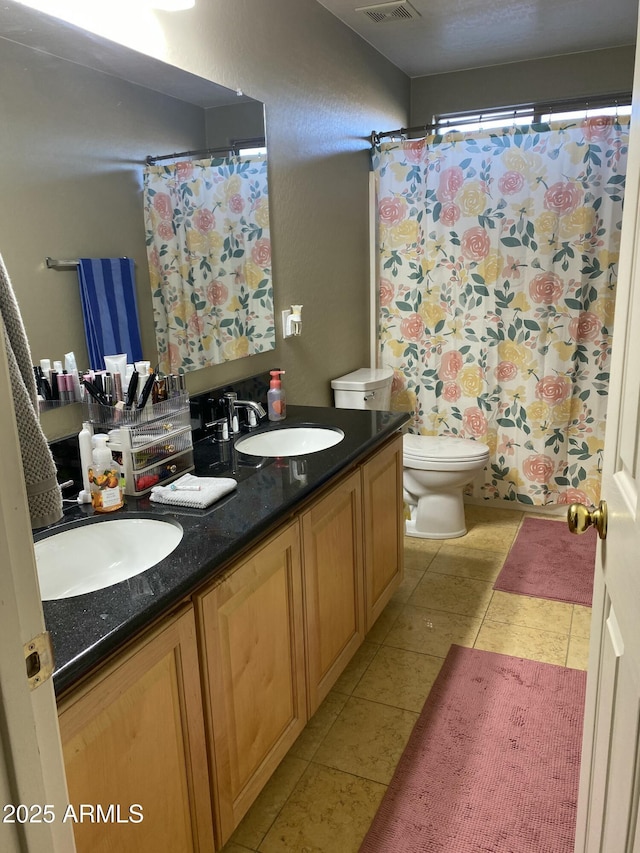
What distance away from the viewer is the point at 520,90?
384 centimetres

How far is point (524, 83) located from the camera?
150 inches

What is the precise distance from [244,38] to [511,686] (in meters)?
2.41

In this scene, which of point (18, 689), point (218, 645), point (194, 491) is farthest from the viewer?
point (194, 491)

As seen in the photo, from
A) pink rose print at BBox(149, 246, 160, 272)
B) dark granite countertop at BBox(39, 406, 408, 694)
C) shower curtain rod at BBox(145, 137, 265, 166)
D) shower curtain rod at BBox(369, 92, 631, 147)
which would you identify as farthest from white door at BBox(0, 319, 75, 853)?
shower curtain rod at BBox(369, 92, 631, 147)

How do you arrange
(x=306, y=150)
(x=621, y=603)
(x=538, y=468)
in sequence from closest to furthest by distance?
1. (x=621, y=603)
2. (x=306, y=150)
3. (x=538, y=468)

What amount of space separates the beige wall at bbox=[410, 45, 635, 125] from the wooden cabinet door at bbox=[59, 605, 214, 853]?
12.1 feet

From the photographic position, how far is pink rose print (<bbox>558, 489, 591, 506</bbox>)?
3.52 m

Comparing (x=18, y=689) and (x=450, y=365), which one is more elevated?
(x=18, y=689)

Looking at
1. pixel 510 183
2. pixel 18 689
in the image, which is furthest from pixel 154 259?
pixel 510 183

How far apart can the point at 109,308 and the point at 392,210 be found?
2136mm

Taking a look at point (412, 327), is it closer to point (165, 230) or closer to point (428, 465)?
point (428, 465)

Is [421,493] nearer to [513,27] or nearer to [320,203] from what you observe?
[320,203]

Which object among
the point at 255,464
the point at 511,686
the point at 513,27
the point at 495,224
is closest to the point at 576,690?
the point at 511,686

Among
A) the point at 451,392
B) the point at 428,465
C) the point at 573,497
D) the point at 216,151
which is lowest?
the point at 573,497
